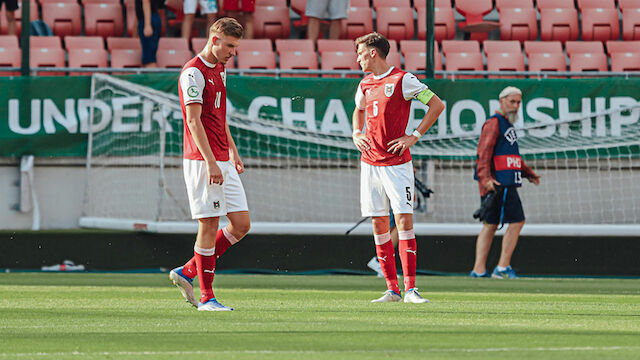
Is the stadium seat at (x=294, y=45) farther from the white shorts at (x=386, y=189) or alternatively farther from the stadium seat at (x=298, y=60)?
the white shorts at (x=386, y=189)

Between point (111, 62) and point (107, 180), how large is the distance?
104 inches

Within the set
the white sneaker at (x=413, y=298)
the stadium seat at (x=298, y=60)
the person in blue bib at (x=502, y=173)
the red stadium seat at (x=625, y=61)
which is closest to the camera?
the white sneaker at (x=413, y=298)

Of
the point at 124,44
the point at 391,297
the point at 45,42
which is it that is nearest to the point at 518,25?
the point at 124,44

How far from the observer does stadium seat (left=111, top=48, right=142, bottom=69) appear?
14109 millimetres

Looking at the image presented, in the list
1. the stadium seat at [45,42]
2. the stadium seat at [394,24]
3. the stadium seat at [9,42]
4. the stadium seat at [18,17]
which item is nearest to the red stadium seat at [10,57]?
the stadium seat at [9,42]

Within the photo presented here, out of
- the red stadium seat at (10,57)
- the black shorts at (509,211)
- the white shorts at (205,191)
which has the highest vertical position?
the red stadium seat at (10,57)

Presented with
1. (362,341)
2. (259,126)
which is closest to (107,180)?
(259,126)

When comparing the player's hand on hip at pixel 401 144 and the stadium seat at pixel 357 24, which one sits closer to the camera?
the player's hand on hip at pixel 401 144

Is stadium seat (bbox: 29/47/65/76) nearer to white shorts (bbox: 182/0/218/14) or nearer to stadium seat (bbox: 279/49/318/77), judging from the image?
white shorts (bbox: 182/0/218/14)

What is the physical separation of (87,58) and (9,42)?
1064 mm

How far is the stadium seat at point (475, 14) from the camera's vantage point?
16094 mm

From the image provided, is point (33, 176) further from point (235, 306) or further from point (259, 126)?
point (235, 306)

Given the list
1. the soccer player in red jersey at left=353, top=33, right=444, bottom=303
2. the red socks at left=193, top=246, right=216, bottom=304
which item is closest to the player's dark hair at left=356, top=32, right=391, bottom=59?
the soccer player in red jersey at left=353, top=33, right=444, bottom=303

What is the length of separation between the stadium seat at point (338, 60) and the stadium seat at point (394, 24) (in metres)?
1.46
